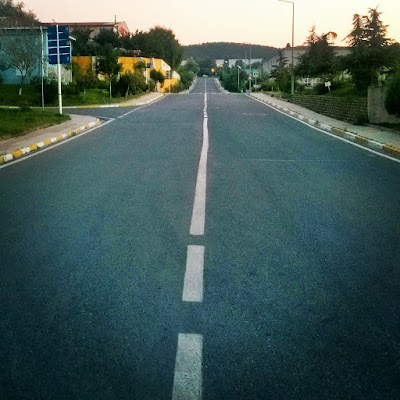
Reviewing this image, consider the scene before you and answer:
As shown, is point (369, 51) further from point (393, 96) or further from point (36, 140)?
point (36, 140)

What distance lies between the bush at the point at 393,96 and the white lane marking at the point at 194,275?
1323 centimetres

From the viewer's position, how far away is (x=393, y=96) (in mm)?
16172

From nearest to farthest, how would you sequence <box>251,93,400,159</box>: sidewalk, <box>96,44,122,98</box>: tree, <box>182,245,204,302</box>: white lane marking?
<box>182,245,204,302</box>: white lane marking < <box>251,93,400,159</box>: sidewalk < <box>96,44,122,98</box>: tree

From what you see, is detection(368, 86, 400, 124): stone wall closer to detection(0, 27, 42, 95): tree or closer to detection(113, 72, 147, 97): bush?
detection(0, 27, 42, 95): tree

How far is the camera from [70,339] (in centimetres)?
314

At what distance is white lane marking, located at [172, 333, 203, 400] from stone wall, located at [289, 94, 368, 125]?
18.1 m

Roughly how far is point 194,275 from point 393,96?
14.1 meters

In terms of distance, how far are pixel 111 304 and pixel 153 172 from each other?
19.4ft

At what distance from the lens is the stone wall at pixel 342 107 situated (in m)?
19.9

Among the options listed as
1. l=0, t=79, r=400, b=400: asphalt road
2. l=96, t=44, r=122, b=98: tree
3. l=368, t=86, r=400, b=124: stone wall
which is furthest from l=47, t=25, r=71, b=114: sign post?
l=96, t=44, r=122, b=98: tree

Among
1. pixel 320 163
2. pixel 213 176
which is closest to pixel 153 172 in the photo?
pixel 213 176

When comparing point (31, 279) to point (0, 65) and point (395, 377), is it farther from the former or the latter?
point (0, 65)

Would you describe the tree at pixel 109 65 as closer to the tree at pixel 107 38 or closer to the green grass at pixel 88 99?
the green grass at pixel 88 99

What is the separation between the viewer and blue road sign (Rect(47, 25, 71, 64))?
77.3 feet
